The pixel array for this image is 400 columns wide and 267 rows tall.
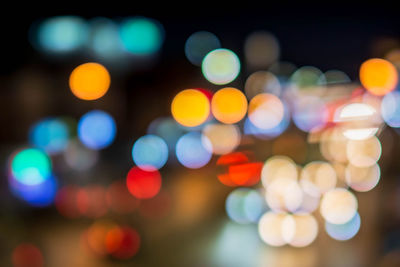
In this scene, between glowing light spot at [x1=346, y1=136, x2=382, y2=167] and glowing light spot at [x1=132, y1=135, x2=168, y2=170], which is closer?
glowing light spot at [x1=346, y1=136, x2=382, y2=167]

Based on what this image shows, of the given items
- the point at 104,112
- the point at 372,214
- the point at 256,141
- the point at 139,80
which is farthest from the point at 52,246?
the point at 104,112

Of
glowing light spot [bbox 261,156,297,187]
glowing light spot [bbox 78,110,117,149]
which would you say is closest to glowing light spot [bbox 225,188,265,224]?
glowing light spot [bbox 261,156,297,187]

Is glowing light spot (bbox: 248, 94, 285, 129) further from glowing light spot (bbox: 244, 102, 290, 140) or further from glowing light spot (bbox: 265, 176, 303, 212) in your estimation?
glowing light spot (bbox: 265, 176, 303, 212)

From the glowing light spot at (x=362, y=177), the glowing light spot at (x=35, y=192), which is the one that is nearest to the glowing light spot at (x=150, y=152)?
the glowing light spot at (x=35, y=192)

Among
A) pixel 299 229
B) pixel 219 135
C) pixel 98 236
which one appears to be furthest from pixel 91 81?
pixel 299 229

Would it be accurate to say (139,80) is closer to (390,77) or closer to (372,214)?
(372,214)

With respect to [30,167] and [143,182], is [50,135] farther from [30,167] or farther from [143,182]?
[143,182]
